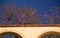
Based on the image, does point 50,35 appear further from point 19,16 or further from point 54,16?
point 19,16

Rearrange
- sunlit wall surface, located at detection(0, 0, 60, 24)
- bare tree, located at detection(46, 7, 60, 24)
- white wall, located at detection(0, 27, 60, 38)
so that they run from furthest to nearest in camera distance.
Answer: sunlit wall surface, located at detection(0, 0, 60, 24) < bare tree, located at detection(46, 7, 60, 24) < white wall, located at detection(0, 27, 60, 38)

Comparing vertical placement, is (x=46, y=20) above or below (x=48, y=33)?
above

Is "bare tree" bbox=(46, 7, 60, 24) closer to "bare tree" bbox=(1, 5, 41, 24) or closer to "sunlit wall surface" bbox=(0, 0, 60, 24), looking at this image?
"sunlit wall surface" bbox=(0, 0, 60, 24)

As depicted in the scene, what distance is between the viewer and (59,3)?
908 centimetres

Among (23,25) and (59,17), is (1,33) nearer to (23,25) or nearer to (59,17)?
(23,25)

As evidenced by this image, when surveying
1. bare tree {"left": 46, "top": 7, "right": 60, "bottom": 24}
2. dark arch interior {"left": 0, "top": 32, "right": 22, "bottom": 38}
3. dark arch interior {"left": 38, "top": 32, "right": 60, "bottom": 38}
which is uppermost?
bare tree {"left": 46, "top": 7, "right": 60, "bottom": 24}

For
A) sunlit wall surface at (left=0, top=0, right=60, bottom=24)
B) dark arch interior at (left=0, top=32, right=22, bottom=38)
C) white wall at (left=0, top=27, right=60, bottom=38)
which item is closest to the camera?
white wall at (left=0, top=27, right=60, bottom=38)

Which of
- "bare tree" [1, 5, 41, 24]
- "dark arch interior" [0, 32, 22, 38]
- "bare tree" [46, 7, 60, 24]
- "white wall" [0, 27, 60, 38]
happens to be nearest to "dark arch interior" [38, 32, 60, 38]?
"white wall" [0, 27, 60, 38]

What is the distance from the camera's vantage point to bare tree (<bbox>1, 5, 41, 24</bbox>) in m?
8.63

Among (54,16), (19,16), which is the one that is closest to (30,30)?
(19,16)

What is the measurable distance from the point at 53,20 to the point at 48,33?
979 millimetres

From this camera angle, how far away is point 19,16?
8922 millimetres

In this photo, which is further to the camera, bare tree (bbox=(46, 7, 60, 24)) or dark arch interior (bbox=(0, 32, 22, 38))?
bare tree (bbox=(46, 7, 60, 24))

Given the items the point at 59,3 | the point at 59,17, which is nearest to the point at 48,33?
the point at 59,17
